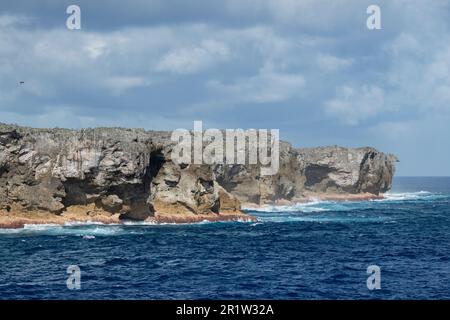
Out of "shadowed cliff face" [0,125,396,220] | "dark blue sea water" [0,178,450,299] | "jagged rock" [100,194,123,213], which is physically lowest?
"dark blue sea water" [0,178,450,299]

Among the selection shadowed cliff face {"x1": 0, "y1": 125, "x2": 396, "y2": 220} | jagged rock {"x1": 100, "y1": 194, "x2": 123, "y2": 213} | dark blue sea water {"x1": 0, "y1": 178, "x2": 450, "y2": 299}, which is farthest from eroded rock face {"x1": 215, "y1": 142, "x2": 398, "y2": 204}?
jagged rock {"x1": 100, "y1": 194, "x2": 123, "y2": 213}

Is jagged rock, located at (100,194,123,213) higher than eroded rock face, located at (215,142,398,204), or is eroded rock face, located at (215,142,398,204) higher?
eroded rock face, located at (215,142,398,204)

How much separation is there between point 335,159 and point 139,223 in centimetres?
11077

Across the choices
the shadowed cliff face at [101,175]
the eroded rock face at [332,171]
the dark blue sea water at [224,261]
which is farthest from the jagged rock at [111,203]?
the eroded rock face at [332,171]

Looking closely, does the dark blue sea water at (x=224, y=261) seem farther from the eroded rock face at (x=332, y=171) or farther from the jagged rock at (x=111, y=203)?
the eroded rock face at (x=332, y=171)

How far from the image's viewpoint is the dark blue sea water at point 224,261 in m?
40.5

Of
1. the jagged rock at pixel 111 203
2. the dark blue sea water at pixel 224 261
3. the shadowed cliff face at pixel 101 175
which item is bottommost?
the dark blue sea water at pixel 224 261

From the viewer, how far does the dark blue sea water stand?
133 ft

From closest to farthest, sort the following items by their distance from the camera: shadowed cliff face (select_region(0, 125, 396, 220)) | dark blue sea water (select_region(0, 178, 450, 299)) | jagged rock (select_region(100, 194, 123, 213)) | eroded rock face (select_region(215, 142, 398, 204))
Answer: dark blue sea water (select_region(0, 178, 450, 299))
shadowed cliff face (select_region(0, 125, 396, 220))
jagged rock (select_region(100, 194, 123, 213))
eroded rock face (select_region(215, 142, 398, 204))

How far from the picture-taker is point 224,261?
179 ft

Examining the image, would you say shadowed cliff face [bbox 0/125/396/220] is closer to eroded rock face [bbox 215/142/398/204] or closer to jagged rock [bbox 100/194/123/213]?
jagged rock [bbox 100/194/123/213]

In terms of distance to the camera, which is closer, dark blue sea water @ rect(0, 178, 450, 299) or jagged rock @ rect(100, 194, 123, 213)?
dark blue sea water @ rect(0, 178, 450, 299)
